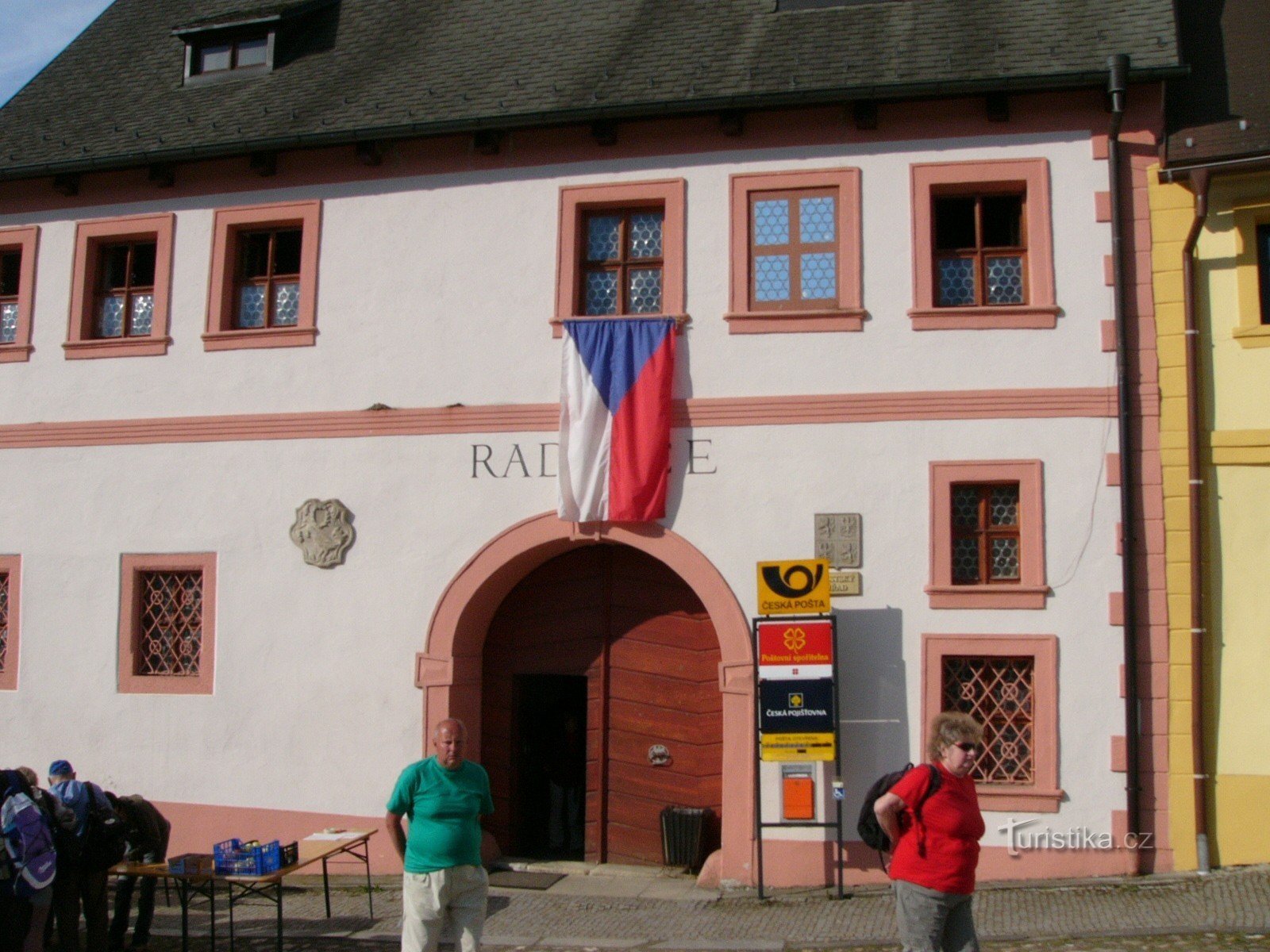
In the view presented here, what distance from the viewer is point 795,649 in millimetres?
11758

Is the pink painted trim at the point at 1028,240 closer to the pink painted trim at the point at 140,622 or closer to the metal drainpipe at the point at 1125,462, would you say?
the metal drainpipe at the point at 1125,462

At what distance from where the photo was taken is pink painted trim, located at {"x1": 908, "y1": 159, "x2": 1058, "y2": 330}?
1216 centimetres

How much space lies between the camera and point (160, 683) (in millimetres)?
13836

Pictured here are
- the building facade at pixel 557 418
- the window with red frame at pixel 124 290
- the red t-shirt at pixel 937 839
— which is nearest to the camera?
the red t-shirt at pixel 937 839

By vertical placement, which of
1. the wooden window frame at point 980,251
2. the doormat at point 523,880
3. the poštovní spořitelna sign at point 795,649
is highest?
the wooden window frame at point 980,251

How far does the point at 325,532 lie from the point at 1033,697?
6680mm

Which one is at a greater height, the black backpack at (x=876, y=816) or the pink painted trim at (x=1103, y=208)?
the pink painted trim at (x=1103, y=208)

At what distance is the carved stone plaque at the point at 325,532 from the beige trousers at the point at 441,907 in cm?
617

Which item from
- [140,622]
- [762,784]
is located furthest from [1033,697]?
[140,622]

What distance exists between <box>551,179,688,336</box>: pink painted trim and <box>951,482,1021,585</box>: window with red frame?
308 cm

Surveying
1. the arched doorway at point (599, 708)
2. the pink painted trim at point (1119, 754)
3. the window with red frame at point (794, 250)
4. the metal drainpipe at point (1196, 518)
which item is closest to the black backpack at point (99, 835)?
the arched doorway at point (599, 708)

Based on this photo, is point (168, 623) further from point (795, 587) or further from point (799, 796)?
point (799, 796)

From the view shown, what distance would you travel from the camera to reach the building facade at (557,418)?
1196cm

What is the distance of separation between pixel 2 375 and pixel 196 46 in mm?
4468
